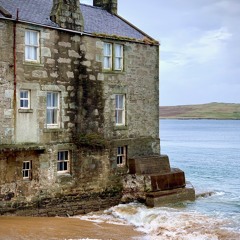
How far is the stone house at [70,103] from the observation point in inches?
811

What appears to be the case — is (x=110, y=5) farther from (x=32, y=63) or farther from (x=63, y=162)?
(x=63, y=162)

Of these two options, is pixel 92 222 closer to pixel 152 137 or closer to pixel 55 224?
pixel 55 224

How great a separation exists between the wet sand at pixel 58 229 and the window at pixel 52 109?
4.26m

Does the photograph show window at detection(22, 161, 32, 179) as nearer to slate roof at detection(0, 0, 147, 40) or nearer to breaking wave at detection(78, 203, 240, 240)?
breaking wave at detection(78, 203, 240, 240)

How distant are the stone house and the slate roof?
8 centimetres

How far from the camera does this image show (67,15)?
74.9ft

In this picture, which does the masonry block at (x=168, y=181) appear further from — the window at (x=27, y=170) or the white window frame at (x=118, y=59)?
the window at (x=27, y=170)

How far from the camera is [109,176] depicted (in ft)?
79.3

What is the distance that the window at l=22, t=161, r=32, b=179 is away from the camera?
21.2 m

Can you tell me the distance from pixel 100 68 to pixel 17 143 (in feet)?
18.9

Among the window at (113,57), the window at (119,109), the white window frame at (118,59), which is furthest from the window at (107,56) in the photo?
the window at (119,109)

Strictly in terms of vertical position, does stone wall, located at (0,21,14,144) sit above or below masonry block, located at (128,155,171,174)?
above

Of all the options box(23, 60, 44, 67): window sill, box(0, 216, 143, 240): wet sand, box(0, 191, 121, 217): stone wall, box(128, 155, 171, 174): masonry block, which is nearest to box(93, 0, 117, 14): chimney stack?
box(23, 60, 44, 67): window sill

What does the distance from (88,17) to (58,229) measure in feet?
38.0
